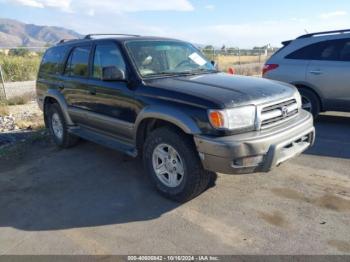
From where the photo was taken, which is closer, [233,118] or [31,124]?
[233,118]

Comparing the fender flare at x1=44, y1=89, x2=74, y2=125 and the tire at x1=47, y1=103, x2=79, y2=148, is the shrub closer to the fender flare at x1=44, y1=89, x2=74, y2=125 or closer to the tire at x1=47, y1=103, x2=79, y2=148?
the tire at x1=47, y1=103, x2=79, y2=148

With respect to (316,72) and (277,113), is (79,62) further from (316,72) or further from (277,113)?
(316,72)

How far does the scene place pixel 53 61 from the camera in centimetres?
654

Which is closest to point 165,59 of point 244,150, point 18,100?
point 244,150

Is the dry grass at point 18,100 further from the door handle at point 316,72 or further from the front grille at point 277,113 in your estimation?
the front grille at point 277,113

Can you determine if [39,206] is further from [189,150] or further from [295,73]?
[295,73]

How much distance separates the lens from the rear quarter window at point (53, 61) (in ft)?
20.5

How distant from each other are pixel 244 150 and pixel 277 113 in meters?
0.76

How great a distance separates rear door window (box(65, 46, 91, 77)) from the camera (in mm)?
5492

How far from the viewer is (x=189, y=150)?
3.86m

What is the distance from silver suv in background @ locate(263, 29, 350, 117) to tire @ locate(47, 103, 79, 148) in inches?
174

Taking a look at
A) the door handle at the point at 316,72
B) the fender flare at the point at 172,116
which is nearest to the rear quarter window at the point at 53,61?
the fender flare at the point at 172,116

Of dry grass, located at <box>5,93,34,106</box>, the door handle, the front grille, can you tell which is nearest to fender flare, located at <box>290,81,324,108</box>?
the door handle

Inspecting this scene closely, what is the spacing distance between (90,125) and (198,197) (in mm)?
2236
